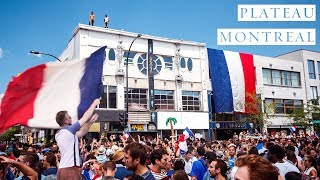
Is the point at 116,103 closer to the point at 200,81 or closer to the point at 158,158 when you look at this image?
Answer: the point at 200,81

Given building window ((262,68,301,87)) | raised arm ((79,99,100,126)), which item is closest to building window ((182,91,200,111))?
building window ((262,68,301,87))

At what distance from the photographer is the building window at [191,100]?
3606cm

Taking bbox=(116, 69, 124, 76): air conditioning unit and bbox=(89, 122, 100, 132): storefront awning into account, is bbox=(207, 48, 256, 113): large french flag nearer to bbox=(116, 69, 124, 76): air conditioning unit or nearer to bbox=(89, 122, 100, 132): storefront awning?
bbox=(116, 69, 124, 76): air conditioning unit

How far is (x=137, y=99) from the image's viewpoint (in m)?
33.1

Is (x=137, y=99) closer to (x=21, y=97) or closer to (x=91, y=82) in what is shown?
(x=91, y=82)

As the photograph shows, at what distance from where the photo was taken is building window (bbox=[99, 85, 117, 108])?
31391mm

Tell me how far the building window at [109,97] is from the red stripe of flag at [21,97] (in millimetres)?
25205

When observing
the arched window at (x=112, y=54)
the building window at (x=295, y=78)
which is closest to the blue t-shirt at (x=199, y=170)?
the arched window at (x=112, y=54)

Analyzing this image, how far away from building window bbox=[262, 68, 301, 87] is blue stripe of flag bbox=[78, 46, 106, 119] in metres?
39.5

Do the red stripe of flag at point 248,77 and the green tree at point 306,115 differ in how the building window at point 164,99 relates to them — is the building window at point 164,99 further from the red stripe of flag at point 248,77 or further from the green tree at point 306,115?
the green tree at point 306,115

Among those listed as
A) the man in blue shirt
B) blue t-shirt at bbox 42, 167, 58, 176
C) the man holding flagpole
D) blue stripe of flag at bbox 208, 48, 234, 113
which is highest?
blue stripe of flag at bbox 208, 48, 234, 113

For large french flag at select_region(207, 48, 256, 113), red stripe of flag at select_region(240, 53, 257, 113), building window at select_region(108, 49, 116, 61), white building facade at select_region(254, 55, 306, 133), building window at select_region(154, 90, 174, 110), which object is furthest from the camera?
white building facade at select_region(254, 55, 306, 133)

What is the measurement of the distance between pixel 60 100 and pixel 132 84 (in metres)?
26.8

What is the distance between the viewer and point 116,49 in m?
32.4
